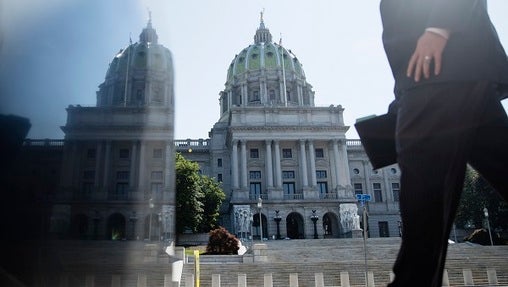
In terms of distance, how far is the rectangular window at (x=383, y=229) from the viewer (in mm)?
62562

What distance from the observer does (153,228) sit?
7.48 feet

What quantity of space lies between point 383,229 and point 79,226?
65.4 m

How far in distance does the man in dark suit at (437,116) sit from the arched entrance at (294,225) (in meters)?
53.0

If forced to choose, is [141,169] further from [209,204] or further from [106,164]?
[209,204]

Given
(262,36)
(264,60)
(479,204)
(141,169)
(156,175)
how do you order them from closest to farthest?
(141,169) → (156,175) → (479,204) → (264,60) → (262,36)

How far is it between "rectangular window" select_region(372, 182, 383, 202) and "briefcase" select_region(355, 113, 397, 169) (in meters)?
65.4

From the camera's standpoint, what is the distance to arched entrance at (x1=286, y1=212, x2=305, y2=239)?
5438cm

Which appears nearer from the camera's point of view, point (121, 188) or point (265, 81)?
point (121, 188)

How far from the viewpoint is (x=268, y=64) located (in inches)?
3152

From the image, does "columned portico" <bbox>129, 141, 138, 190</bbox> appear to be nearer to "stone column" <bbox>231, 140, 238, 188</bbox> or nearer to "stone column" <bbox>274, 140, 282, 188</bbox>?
"stone column" <bbox>274, 140, 282, 188</bbox>

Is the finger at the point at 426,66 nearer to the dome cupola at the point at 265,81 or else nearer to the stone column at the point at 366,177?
the stone column at the point at 366,177

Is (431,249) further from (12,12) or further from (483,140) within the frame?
(12,12)

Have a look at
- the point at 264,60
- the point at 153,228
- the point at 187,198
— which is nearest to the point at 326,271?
the point at 153,228

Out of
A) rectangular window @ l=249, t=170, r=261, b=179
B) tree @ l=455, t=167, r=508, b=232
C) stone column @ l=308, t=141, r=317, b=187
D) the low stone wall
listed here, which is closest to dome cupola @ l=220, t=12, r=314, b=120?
stone column @ l=308, t=141, r=317, b=187
